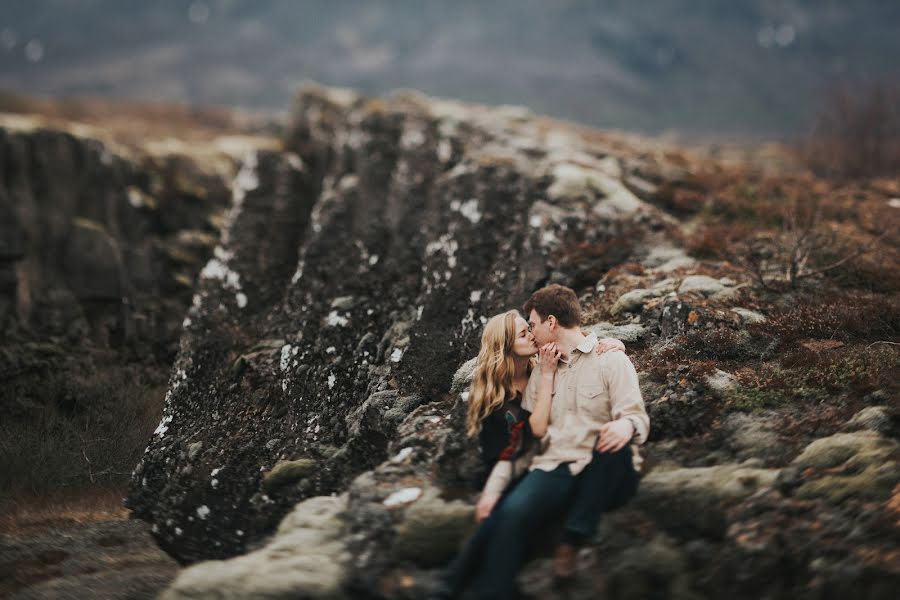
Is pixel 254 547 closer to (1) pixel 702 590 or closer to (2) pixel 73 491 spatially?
(1) pixel 702 590

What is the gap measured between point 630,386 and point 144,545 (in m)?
9.01

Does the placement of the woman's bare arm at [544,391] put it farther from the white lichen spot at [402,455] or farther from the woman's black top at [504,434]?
the white lichen spot at [402,455]

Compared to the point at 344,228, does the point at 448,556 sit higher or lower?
lower

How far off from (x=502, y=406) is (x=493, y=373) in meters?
0.40

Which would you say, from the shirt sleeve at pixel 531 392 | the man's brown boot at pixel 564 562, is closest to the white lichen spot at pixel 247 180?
the shirt sleeve at pixel 531 392

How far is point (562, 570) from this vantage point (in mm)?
6137

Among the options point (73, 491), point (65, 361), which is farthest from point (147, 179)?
point (73, 491)

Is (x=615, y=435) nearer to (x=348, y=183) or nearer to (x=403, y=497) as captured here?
(x=403, y=497)

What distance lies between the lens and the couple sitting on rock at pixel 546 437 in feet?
19.9

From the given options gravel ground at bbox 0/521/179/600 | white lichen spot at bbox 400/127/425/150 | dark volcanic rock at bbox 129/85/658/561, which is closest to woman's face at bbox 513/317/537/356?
dark volcanic rock at bbox 129/85/658/561

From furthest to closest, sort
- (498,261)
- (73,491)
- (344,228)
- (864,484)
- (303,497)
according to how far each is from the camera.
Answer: (344,228) → (498,261) → (73,491) → (303,497) → (864,484)

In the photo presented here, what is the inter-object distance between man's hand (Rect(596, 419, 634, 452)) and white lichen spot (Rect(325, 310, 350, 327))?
32.6 ft

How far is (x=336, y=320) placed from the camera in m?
15.5

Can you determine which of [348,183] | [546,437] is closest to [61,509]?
[546,437]
